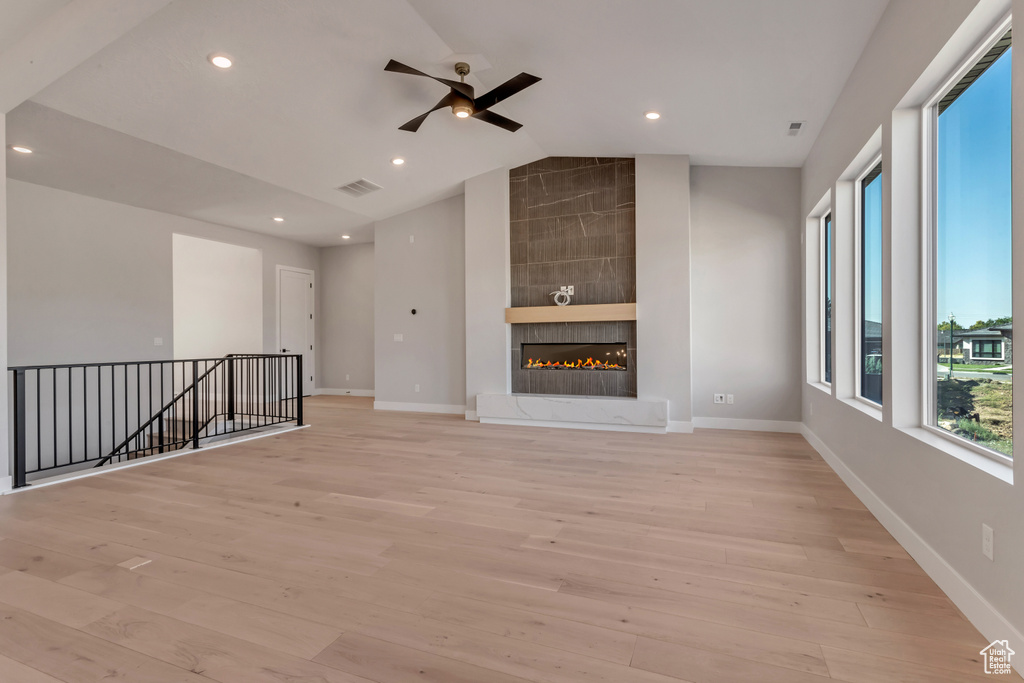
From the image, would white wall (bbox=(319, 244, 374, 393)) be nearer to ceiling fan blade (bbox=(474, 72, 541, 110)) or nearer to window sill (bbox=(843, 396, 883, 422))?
ceiling fan blade (bbox=(474, 72, 541, 110))

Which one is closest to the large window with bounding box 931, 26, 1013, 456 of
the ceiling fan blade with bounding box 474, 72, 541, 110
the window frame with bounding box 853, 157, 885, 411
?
the window frame with bounding box 853, 157, 885, 411

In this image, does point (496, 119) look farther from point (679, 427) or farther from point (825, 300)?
point (679, 427)

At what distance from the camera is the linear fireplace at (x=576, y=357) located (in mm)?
6223

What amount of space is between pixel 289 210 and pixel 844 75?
256 inches

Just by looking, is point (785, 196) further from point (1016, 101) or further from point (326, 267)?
point (326, 267)

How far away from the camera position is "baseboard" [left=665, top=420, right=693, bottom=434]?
5.76m

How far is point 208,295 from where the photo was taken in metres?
9.55

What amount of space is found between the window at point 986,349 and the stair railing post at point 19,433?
5.73m

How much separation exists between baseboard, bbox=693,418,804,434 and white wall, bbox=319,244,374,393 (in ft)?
19.8

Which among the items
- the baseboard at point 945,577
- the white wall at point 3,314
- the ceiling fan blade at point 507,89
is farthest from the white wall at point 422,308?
the baseboard at point 945,577

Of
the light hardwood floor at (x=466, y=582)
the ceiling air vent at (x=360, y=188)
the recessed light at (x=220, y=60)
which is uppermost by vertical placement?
the recessed light at (x=220, y=60)

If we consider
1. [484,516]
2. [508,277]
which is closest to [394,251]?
[508,277]

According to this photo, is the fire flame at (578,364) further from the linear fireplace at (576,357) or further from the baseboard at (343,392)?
the baseboard at (343,392)

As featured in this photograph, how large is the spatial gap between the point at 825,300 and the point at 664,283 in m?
1.62
